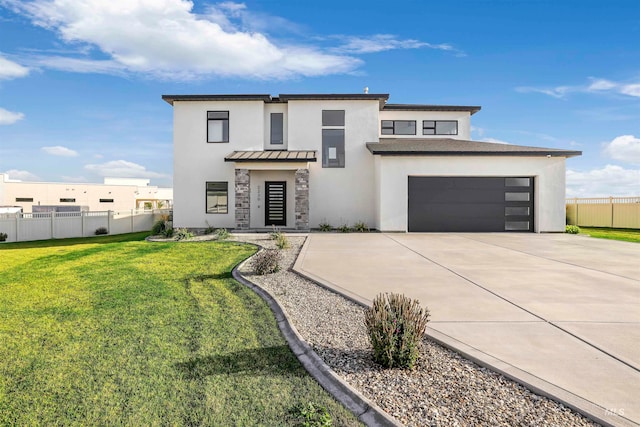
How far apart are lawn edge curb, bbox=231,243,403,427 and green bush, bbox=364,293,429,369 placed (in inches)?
22.4

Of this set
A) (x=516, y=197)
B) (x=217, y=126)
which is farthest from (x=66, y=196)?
(x=516, y=197)

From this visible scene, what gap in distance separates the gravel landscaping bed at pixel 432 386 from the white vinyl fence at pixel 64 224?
20674mm

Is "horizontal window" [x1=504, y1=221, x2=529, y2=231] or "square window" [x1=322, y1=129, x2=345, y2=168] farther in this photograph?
"square window" [x1=322, y1=129, x2=345, y2=168]

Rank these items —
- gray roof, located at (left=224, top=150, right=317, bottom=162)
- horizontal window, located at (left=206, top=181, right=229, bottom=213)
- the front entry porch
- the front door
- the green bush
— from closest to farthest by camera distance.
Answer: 1. the green bush
2. gray roof, located at (left=224, top=150, right=317, bottom=162)
3. the front entry porch
4. horizontal window, located at (left=206, top=181, right=229, bottom=213)
5. the front door

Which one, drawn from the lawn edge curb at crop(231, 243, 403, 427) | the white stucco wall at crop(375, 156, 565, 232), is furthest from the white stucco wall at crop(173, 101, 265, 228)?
the lawn edge curb at crop(231, 243, 403, 427)

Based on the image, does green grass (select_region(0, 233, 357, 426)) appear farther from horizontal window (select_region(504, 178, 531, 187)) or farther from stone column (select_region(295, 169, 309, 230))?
horizontal window (select_region(504, 178, 531, 187))

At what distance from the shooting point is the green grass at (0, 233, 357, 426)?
115 inches

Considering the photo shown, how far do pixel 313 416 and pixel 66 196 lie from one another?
179 feet

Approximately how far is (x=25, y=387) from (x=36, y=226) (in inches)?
795

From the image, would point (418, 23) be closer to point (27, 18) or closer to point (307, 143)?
point (307, 143)

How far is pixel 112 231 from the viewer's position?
21.4 m

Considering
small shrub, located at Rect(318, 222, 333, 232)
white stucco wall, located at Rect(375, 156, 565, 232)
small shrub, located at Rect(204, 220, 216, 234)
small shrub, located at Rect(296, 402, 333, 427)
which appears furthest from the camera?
small shrub, located at Rect(318, 222, 333, 232)

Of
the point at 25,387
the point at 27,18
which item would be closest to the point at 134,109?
the point at 27,18

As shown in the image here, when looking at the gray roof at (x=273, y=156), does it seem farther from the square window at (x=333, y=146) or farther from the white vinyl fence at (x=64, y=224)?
the white vinyl fence at (x=64, y=224)
